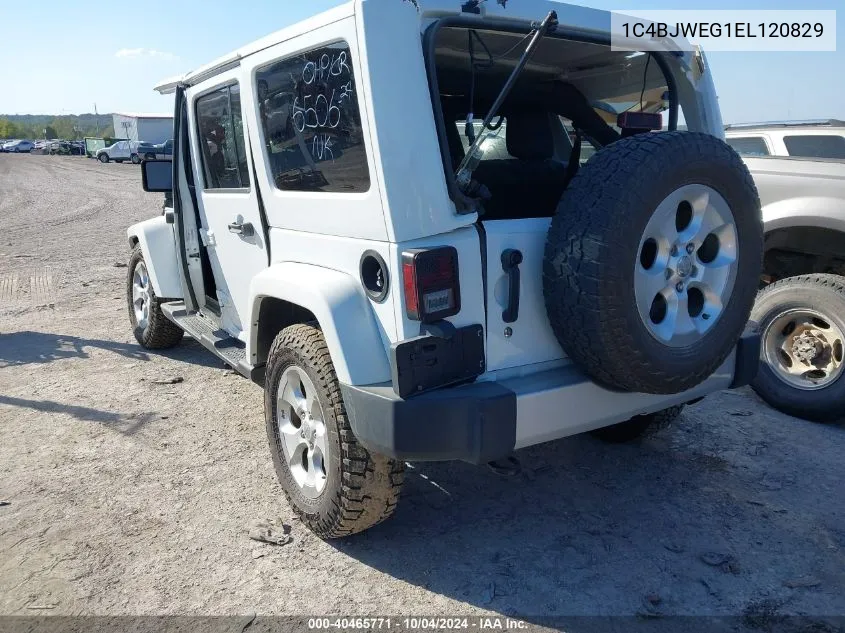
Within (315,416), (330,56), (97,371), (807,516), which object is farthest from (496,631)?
(97,371)

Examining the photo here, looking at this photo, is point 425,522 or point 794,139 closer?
point 425,522

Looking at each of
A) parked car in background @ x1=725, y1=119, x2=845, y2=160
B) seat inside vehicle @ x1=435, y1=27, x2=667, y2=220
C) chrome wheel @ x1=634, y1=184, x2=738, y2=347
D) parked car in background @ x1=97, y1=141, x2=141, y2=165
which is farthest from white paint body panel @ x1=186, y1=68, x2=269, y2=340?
parked car in background @ x1=97, y1=141, x2=141, y2=165

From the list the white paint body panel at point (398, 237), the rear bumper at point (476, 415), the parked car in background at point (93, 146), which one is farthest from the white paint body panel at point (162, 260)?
the parked car in background at point (93, 146)

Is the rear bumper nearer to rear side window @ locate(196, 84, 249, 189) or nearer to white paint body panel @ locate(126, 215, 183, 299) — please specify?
rear side window @ locate(196, 84, 249, 189)

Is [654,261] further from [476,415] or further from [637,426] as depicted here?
[637,426]

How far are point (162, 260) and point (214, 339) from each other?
1169 millimetres

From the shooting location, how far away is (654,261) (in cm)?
263

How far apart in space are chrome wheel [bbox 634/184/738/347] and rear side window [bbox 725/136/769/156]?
11.1 feet

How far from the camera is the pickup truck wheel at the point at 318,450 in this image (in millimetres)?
2715

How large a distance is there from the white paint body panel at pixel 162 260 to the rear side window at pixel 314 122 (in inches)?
87.2

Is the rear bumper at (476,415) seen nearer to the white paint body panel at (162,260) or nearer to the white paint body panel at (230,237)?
the white paint body panel at (230,237)

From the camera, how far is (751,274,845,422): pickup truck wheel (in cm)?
431

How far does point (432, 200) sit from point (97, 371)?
12.7ft

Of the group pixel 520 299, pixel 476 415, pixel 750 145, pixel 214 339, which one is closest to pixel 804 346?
pixel 750 145
